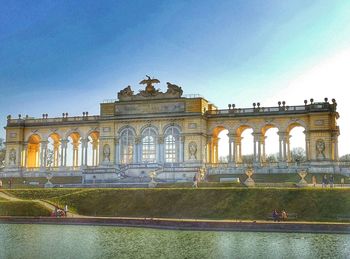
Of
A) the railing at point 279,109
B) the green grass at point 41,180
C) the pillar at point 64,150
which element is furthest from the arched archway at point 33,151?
the railing at point 279,109

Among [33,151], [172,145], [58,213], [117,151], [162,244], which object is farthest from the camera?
[33,151]

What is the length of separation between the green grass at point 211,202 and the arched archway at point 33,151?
33278 millimetres

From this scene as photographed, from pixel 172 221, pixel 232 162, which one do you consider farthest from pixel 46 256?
pixel 232 162

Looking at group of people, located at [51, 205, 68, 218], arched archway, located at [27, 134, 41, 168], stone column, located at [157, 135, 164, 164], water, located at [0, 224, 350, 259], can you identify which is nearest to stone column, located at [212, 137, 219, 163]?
stone column, located at [157, 135, 164, 164]

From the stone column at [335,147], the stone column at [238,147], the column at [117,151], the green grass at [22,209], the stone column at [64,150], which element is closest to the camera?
the green grass at [22,209]

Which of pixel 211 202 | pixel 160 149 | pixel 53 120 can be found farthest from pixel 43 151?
pixel 211 202

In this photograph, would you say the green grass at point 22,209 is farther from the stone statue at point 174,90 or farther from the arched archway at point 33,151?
the arched archway at point 33,151

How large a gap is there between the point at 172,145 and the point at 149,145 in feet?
10.7

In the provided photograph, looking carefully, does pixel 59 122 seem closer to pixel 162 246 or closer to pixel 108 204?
pixel 108 204

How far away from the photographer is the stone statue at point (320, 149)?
6469 centimetres

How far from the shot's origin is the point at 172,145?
7119cm

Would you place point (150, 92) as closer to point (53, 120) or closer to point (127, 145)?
point (127, 145)

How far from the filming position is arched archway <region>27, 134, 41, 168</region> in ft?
264

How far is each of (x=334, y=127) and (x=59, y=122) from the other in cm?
3918
